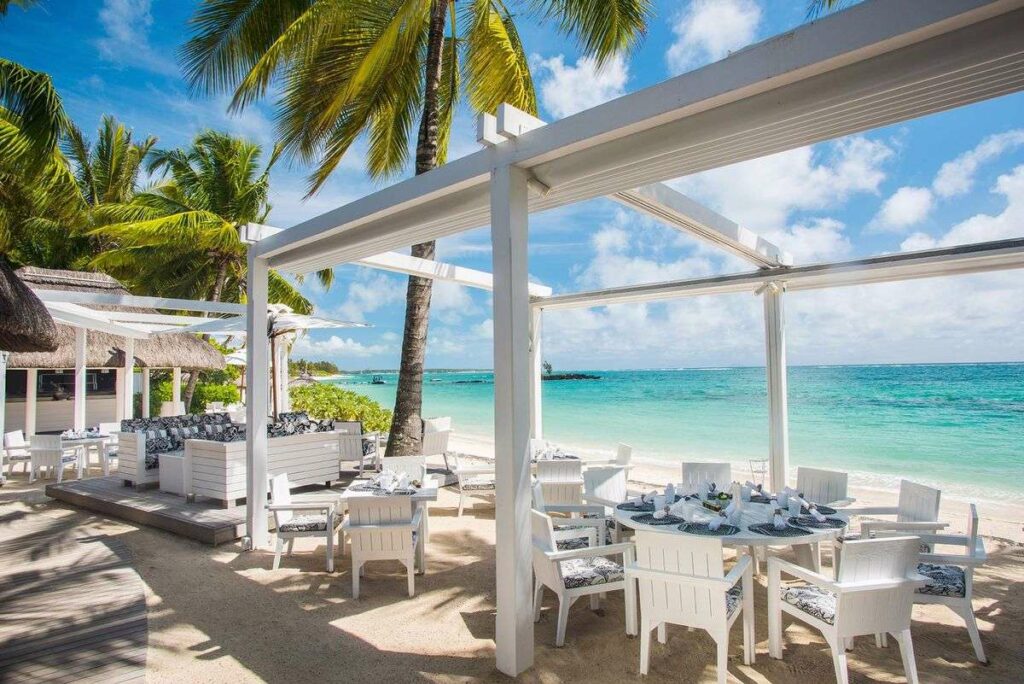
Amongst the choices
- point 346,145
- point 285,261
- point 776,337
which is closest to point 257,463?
point 285,261

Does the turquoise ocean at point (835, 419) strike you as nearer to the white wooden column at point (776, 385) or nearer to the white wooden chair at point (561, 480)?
the white wooden column at point (776, 385)

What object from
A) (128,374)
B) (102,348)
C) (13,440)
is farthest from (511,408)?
(102,348)

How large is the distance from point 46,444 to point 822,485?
36.1 ft

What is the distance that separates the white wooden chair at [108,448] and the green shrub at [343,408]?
3934 millimetres

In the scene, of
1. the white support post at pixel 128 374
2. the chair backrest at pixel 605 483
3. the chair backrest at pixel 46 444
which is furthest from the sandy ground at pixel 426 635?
the white support post at pixel 128 374

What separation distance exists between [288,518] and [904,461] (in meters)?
20.9

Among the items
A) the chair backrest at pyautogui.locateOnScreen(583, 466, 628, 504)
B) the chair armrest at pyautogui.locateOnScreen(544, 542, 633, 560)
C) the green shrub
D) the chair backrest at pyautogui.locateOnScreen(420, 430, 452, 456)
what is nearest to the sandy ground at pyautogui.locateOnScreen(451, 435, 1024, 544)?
the chair backrest at pyautogui.locateOnScreen(583, 466, 628, 504)

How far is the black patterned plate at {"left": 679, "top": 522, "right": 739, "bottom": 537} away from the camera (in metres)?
3.35

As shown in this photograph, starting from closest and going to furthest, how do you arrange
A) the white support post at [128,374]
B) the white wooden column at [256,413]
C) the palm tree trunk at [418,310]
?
1. the white wooden column at [256,413]
2. the palm tree trunk at [418,310]
3. the white support post at [128,374]

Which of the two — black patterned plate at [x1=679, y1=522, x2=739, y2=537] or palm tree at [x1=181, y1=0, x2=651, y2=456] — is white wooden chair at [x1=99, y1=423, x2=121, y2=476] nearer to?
palm tree at [x1=181, y1=0, x2=651, y2=456]

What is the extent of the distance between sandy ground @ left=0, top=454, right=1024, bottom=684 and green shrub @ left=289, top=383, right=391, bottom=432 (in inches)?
341

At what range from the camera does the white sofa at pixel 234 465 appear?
21.3ft

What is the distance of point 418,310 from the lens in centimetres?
758

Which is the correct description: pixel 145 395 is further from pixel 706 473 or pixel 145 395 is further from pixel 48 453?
pixel 706 473
